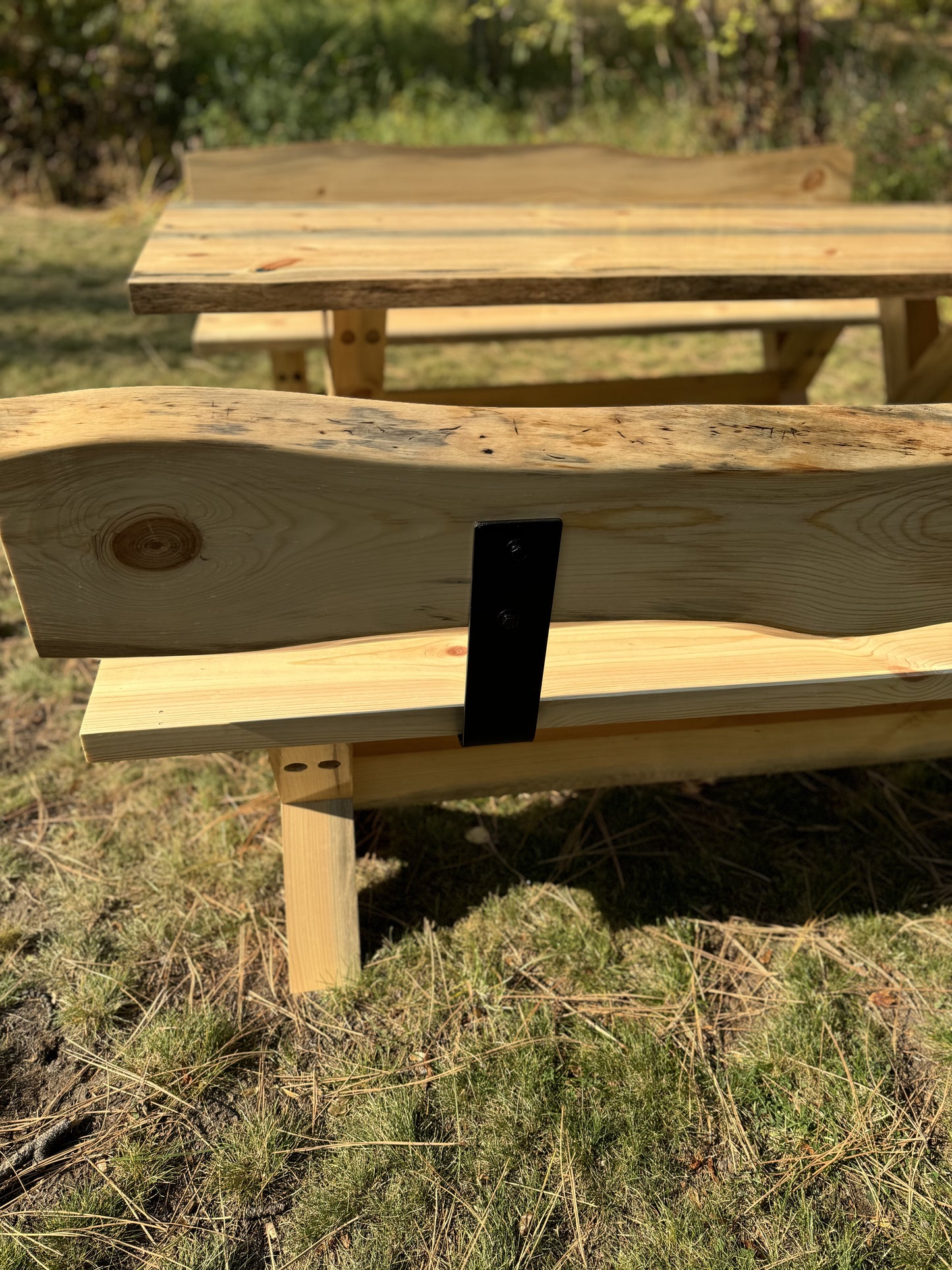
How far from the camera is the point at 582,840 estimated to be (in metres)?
2.31

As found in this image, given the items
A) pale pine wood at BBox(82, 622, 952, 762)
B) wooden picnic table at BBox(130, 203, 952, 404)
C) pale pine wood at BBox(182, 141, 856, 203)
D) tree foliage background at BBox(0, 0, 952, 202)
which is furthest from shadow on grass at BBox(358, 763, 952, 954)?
tree foliage background at BBox(0, 0, 952, 202)

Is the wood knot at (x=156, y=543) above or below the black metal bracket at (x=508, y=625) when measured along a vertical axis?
above

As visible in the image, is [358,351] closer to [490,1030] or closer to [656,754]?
[656,754]

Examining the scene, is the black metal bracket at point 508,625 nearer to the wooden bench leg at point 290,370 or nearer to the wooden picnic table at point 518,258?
the wooden picnic table at point 518,258

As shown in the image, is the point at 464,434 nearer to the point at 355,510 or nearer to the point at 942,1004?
the point at 355,510

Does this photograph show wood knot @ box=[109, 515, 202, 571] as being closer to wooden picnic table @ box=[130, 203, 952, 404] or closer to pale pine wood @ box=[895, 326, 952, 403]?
wooden picnic table @ box=[130, 203, 952, 404]

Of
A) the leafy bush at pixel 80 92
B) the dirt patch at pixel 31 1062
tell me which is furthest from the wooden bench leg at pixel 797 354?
the leafy bush at pixel 80 92

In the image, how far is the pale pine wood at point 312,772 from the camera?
1.68m

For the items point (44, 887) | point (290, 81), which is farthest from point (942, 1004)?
point (290, 81)

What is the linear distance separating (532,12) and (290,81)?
3.41 metres

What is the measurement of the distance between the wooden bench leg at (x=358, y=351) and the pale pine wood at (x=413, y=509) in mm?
1766

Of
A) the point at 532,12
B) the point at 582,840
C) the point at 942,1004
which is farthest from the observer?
the point at 532,12

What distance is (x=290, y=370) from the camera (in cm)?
341

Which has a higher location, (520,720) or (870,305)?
(520,720)
